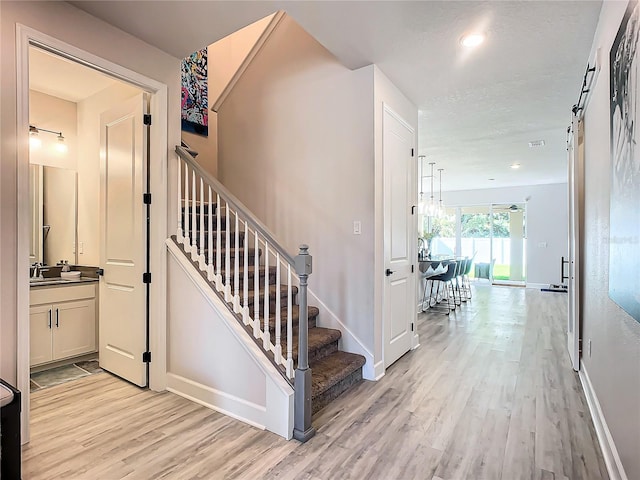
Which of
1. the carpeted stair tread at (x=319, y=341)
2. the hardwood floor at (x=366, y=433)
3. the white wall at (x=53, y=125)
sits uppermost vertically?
the white wall at (x=53, y=125)

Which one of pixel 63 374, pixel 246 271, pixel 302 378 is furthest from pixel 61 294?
pixel 302 378

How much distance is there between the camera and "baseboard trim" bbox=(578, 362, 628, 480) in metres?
1.74

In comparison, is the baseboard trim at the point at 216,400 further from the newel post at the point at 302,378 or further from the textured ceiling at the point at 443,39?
the textured ceiling at the point at 443,39

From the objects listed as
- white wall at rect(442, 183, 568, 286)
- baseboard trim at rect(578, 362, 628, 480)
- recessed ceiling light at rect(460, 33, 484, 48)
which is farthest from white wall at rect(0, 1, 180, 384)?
white wall at rect(442, 183, 568, 286)

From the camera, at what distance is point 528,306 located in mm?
6523

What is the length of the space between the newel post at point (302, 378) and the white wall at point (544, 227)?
29.9 ft

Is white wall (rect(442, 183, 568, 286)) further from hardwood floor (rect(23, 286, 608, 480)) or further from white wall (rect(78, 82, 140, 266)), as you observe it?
white wall (rect(78, 82, 140, 266))

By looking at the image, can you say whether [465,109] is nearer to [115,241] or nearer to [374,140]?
[374,140]

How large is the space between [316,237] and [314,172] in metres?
0.62

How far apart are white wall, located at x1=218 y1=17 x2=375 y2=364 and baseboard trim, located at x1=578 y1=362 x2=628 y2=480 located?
157 centimetres

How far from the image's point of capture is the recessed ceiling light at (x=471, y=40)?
258 centimetres

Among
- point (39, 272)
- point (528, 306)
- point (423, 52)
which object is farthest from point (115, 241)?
point (528, 306)

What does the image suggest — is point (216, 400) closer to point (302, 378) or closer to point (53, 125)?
point (302, 378)

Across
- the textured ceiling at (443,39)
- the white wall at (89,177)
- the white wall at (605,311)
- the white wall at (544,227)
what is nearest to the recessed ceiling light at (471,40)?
the textured ceiling at (443,39)
